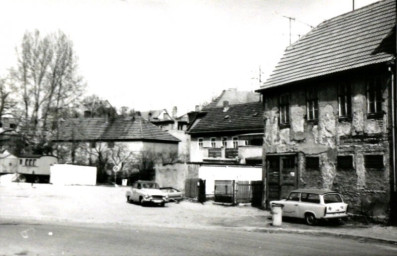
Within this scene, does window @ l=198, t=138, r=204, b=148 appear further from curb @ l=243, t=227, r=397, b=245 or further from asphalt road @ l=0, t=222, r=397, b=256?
asphalt road @ l=0, t=222, r=397, b=256

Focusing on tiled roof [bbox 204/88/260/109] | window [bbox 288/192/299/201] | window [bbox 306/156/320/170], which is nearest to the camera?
window [bbox 288/192/299/201]

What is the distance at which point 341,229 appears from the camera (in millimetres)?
18688

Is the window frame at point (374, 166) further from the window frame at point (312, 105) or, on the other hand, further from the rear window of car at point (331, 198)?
the window frame at point (312, 105)

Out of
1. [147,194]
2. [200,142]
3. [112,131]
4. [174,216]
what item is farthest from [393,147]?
[112,131]

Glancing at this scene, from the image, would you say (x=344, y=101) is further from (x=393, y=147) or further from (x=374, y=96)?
(x=393, y=147)

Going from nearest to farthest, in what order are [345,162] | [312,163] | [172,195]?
1. [345,162]
2. [312,163]
3. [172,195]

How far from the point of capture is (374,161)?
20.6 meters

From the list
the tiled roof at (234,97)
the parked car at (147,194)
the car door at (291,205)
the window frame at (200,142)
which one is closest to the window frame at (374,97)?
the car door at (291,205)

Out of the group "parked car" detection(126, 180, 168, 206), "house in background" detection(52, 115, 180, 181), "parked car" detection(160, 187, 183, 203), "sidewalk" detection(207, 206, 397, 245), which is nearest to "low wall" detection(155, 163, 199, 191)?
"parked car" detection(160, 187, 183, 203)

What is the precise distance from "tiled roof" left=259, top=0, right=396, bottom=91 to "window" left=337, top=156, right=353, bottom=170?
14.9 ft

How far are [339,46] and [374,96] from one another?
4.52 metres

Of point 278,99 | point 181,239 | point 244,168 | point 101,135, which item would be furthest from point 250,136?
point 181,239

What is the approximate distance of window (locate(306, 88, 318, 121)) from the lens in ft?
79.7

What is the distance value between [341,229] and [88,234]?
10659 millimetres
